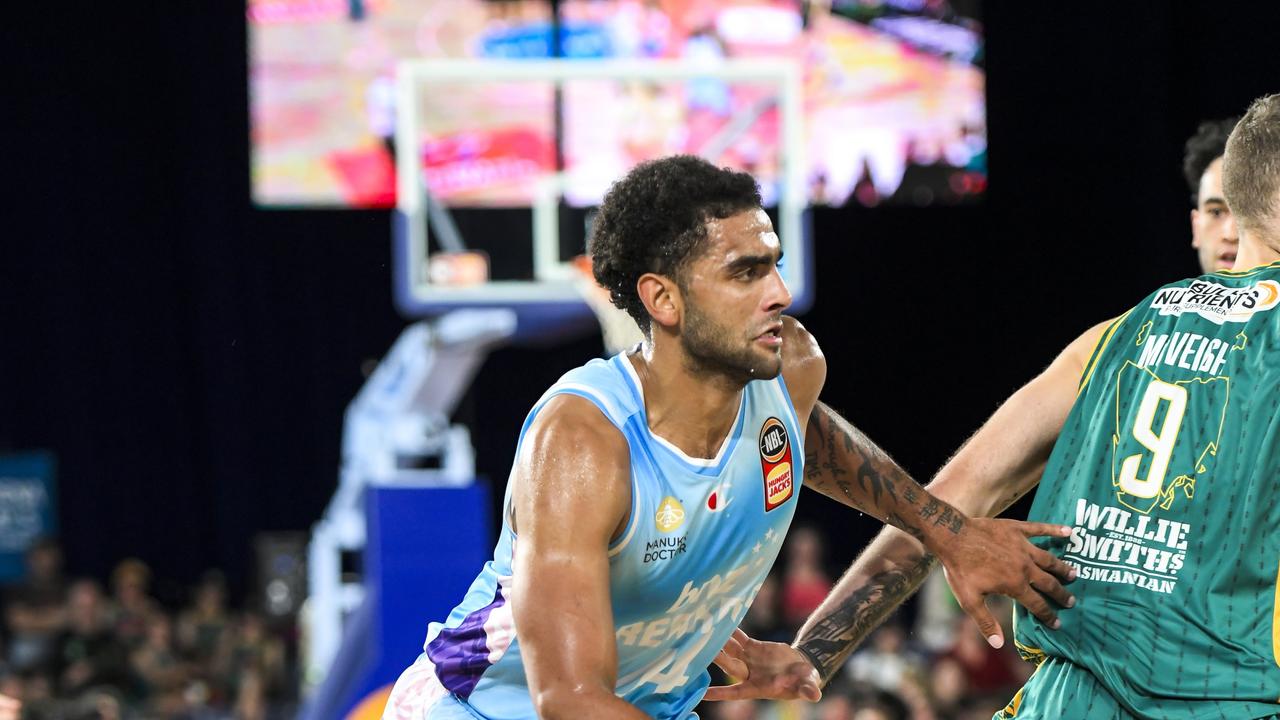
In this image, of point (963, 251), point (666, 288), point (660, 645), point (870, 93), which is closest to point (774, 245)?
point (666, 288)

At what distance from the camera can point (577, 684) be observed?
265cm

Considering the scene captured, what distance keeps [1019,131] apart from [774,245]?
1138 centimetres

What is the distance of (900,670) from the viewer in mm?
9219

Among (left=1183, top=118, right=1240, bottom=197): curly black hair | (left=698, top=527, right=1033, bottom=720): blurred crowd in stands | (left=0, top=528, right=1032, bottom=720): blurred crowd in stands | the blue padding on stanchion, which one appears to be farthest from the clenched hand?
(left=0, top=528, right=1032, bottom=720): blurred crowd in stands

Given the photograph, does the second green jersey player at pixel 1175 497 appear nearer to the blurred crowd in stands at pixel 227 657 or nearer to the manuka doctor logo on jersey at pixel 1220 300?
the manuka doctor logo on jersey at pixel 1220 300

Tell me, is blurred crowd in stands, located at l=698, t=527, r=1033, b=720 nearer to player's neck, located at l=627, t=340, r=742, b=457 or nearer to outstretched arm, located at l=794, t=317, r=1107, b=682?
outstretched arm, located at l=794, t=317, r=1107, b=682

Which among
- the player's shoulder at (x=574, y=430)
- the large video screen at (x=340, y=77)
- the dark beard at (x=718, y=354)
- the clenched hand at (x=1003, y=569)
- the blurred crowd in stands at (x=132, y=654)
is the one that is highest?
the large video screen at (x=340, y=77)

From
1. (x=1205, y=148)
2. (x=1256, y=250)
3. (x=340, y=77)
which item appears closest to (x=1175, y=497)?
(x=1256, y=250)

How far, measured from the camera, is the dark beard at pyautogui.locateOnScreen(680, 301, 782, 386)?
9.97ft

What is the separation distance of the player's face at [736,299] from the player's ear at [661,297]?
0.02 m

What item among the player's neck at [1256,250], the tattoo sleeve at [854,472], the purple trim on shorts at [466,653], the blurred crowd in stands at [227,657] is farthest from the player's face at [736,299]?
the blurred crowd in stands at [227,657]

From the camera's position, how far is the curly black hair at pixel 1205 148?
464 cm

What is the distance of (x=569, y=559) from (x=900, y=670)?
687cm

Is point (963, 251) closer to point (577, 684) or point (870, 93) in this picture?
point (870, 93)
